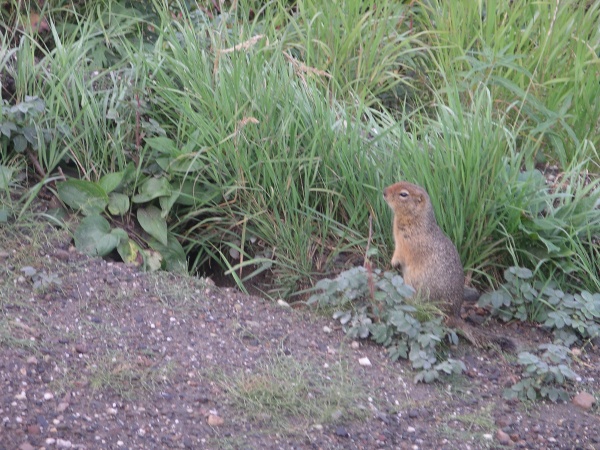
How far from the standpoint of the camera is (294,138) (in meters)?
5.00

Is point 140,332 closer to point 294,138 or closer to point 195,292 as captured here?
point 195,292

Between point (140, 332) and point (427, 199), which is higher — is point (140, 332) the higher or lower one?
the lower one

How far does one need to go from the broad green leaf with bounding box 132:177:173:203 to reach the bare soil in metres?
0.53

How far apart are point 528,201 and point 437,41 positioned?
1.49 meters

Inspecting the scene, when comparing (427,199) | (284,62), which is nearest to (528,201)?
(427,199)

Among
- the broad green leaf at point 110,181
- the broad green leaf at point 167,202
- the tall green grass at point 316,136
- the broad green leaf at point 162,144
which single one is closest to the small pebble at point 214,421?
the tall green grass at point 316,136

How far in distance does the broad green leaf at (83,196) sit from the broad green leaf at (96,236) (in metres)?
0.11

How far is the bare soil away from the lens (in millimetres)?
3432

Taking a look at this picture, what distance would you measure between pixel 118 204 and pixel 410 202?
1.61 metres

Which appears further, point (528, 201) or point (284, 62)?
point (284, 62)

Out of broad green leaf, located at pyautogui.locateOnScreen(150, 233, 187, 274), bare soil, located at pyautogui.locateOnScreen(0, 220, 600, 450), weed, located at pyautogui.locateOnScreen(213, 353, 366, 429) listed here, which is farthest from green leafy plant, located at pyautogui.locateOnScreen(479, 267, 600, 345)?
broad green leaf, located at pyautogui.locateOnScreen(150, 233, 187, 274)

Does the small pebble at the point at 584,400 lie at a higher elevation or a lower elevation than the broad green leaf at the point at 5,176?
lower

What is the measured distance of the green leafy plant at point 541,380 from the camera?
404 centimetres

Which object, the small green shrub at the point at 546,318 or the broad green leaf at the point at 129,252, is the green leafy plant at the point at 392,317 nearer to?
the small green shrub at the point at 546,318
